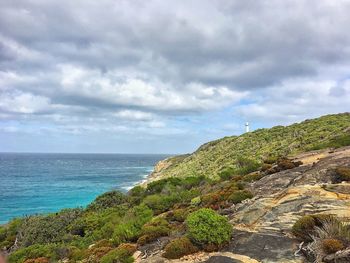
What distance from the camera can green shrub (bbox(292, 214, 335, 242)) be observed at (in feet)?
33.0

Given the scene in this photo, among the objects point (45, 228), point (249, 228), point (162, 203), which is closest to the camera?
point (249, 228)

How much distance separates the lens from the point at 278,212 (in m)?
12.3

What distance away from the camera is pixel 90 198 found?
64938 millimetres

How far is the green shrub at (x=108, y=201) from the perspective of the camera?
32275mm

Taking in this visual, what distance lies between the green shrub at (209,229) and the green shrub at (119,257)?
243 centimetres

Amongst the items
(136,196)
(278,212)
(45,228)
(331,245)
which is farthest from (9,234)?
(331,245)

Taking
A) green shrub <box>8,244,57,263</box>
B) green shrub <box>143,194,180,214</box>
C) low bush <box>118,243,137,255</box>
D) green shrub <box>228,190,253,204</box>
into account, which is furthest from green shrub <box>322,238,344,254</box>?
green shrub <box>8,244,57,263</box>

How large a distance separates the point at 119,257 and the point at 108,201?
2180 cm

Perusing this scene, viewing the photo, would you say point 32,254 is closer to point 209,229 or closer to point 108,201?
point 209,229

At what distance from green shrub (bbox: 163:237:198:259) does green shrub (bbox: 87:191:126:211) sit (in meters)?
21.7

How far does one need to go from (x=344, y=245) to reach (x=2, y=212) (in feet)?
175

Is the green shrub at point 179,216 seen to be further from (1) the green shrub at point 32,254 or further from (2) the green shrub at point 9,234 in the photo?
(2) the green shrub at point 9,234

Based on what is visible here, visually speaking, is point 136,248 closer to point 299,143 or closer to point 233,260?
point 233,260

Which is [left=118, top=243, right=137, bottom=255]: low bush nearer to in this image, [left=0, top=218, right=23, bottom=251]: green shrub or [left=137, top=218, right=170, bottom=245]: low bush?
[left=137, top=218, right=170, bottom=245]: low bush
